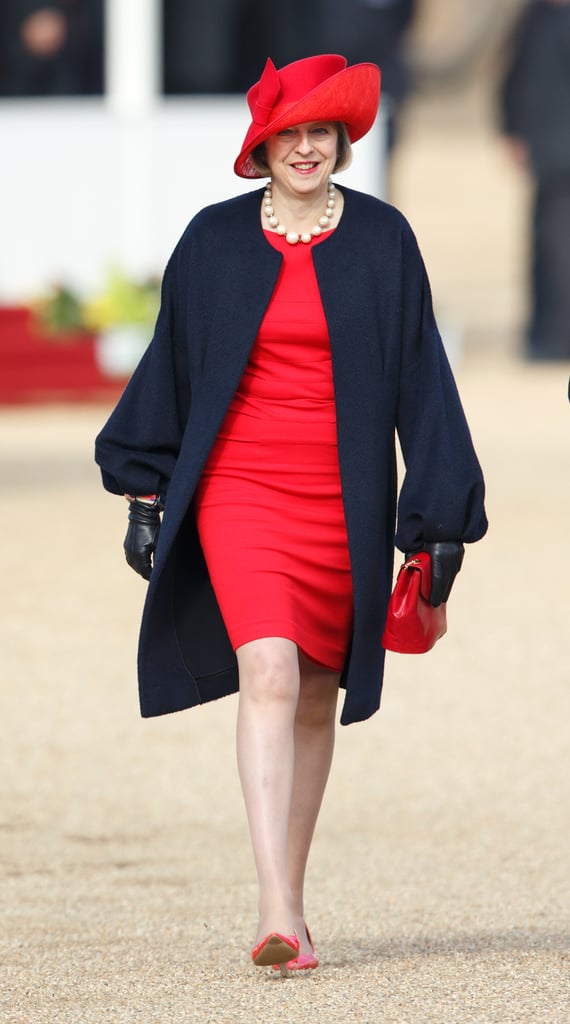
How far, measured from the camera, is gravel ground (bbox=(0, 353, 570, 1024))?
11.7 feet

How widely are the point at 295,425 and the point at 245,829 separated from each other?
5.75ft

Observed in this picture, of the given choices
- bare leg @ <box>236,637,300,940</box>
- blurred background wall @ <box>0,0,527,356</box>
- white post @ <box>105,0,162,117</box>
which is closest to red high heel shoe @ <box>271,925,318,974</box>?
bare leg @ <box>236,637,300,940</box>

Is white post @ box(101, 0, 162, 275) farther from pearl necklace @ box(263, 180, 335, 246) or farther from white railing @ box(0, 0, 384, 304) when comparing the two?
pearl necklace @ box(263, 180, 335, 246)

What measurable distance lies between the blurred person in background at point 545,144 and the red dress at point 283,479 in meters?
9.56

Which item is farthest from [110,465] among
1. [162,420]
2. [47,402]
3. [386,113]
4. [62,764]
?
[386,113]

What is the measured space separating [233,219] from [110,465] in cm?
47

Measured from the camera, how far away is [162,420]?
12.5 feet

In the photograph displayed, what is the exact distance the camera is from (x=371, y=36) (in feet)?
Answer: 43.2

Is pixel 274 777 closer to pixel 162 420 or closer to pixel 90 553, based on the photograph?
pixel 162 420

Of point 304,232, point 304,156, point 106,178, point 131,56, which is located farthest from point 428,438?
A: point 131,56

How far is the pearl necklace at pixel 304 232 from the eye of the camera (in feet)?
12.2

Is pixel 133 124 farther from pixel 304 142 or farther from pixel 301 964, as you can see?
pixel 301 964

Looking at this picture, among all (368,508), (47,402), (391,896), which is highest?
(368,508)

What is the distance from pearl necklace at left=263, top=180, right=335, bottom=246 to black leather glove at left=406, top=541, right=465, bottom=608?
1.83 feet
